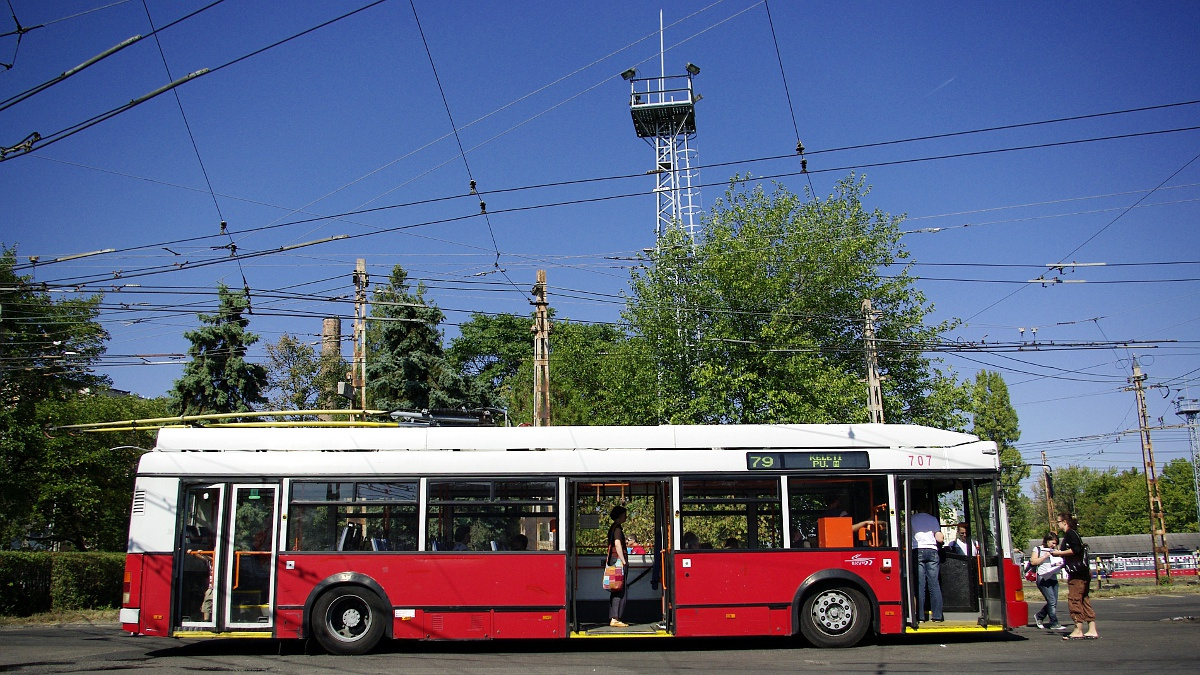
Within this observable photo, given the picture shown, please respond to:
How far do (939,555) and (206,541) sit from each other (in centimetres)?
1054

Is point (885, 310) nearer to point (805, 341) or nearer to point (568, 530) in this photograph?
point (805, 341)

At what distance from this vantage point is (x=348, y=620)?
42.4ft

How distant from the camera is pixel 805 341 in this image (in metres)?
29.9

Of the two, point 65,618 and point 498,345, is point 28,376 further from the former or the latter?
point 498,345

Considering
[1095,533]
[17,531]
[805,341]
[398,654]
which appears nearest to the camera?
[398,654]

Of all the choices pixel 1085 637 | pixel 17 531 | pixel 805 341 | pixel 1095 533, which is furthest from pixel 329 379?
pixel 1095 533

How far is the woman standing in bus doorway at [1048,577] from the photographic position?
14573mm

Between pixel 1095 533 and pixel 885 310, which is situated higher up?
pixel 885 310

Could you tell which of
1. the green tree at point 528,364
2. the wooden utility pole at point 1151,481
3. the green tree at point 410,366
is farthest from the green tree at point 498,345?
the wooden utility pole at point 1151,481

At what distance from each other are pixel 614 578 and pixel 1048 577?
7.39 meters

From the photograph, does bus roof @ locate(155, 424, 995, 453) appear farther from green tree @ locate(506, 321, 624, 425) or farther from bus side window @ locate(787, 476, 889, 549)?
green tree @ locate(506, 321, 624, 425)

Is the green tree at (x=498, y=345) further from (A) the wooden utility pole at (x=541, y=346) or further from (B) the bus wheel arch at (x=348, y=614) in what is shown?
(B) the bus wheel arch at (x=348, y=614)

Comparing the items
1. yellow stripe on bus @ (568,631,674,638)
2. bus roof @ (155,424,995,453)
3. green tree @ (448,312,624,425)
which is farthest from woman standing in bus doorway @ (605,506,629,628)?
green tree @ (448,312,624,425)

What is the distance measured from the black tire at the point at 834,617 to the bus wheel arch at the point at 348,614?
5.85 metres
